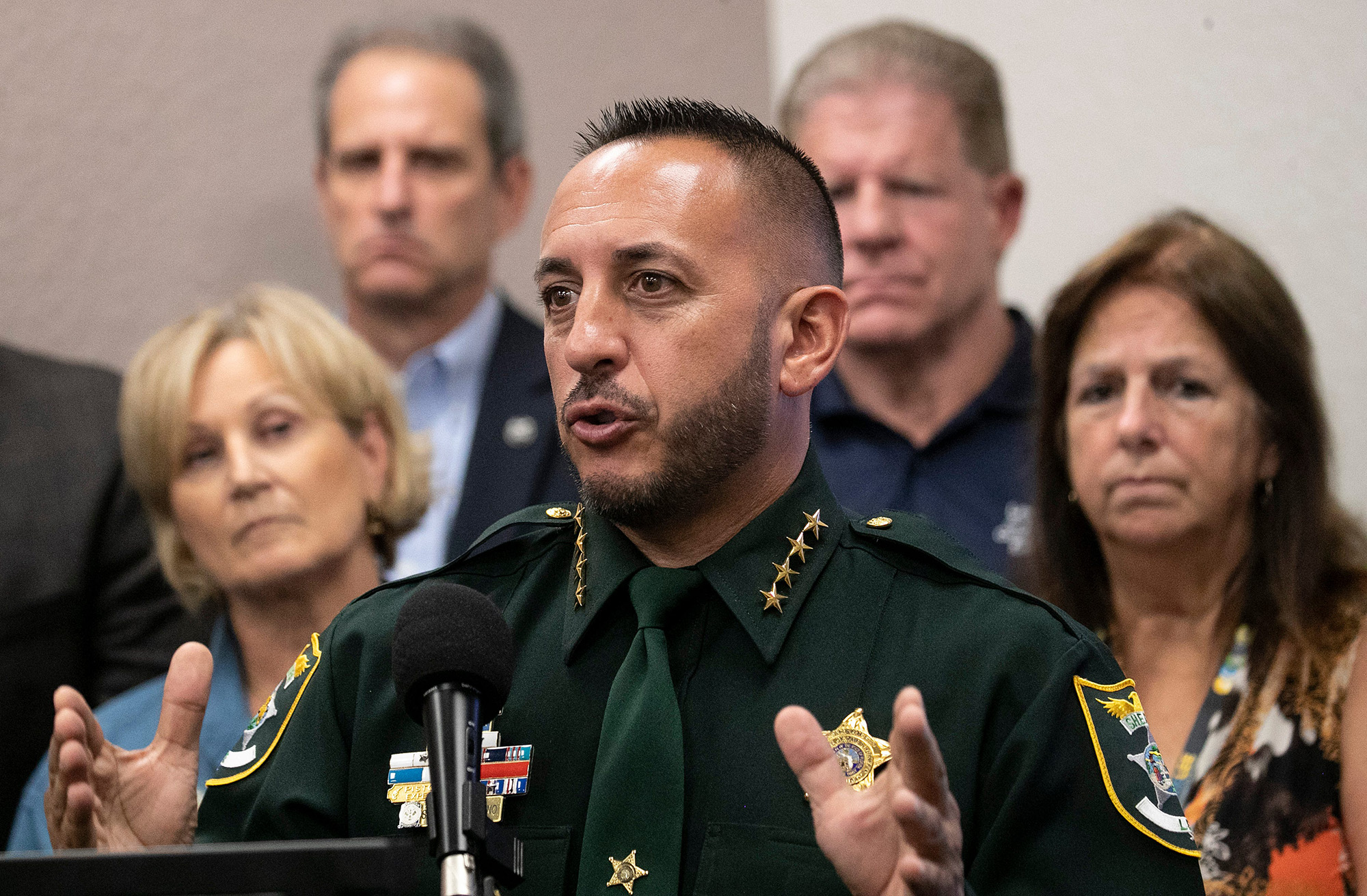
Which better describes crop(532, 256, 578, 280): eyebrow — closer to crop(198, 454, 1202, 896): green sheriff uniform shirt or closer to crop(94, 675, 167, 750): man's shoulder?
crop(198, 454, 1202, 896): green sheriff uniform shirt

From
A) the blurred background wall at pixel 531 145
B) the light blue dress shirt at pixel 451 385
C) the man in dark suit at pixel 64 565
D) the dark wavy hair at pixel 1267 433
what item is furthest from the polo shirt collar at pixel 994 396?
the man in dark suit at pixel 64 565

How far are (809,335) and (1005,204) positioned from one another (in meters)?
1.81

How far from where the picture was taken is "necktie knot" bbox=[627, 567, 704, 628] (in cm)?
174

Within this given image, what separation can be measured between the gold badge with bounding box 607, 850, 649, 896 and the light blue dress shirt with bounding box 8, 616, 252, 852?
4.56 ft

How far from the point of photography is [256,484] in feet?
9.64

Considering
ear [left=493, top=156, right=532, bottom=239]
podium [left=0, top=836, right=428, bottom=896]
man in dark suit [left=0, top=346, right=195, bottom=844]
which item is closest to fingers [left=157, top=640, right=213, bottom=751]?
podium [left=0, top=836, right=428, bottom=896]

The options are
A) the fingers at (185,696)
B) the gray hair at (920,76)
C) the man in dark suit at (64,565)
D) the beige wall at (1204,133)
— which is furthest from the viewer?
the beige wall at (1204,133)

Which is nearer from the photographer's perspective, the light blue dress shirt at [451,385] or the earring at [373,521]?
the earring at [373,521]

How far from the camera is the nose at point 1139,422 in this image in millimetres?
2646

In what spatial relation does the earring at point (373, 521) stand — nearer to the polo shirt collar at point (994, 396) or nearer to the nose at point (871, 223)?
the polo shirt collar at point (994, 396)

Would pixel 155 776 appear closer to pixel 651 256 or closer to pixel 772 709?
pixel 772 709

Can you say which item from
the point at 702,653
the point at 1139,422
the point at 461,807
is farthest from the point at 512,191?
the point at 461,807

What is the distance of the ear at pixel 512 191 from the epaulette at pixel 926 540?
7.27ft

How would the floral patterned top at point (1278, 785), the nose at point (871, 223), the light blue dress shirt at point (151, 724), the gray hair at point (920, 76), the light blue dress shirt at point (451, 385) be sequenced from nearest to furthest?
the floral patterned top at point (1278, 785), the light blue dress shirt at point (151, 724), the nose at point (871, 223), the gray hair at point (920, 76), the light blue dress shirt at point (451, 385)
